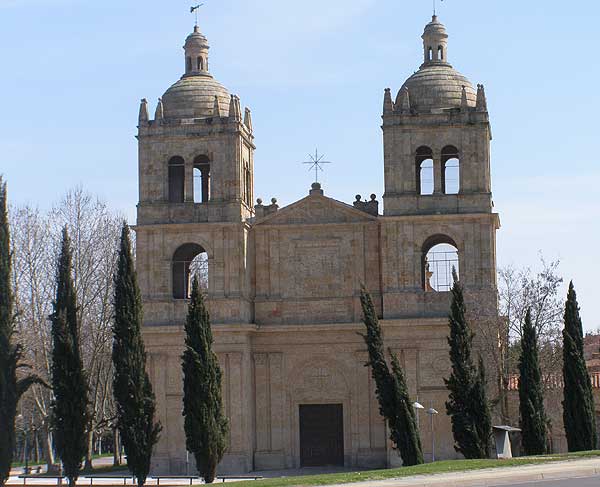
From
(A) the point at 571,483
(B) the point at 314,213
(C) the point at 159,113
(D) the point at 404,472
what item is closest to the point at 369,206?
(B) the point at 314,213

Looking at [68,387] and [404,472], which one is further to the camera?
[68,387]

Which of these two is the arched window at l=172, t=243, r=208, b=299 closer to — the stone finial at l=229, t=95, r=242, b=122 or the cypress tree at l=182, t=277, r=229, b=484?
the stone finial at l=229, t=95, r=242, b=122

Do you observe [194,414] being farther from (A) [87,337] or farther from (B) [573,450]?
(A) [87,337]

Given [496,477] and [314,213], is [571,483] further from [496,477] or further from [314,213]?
[314,213]

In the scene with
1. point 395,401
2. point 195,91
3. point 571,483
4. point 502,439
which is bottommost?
point 571,483

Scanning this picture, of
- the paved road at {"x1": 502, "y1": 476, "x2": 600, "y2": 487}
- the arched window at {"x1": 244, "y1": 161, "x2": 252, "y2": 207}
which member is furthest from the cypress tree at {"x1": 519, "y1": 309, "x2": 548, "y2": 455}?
the arched window at {"x1": 244, "y1": 161, "x2": 252, "y2": 207}

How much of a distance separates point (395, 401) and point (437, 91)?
13792mm

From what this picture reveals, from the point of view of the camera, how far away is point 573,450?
45.2 metres

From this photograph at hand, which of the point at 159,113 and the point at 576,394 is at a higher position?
the point at 159,113

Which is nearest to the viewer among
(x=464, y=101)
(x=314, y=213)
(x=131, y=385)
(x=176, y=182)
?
(x=131, y=385)

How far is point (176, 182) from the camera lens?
53062 mm

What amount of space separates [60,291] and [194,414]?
20.0 feet

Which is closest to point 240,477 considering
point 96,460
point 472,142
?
point 472,142

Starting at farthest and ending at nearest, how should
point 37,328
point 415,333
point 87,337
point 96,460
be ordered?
point 96,460 < point 87,337 < point 37,328 < point 415,333
